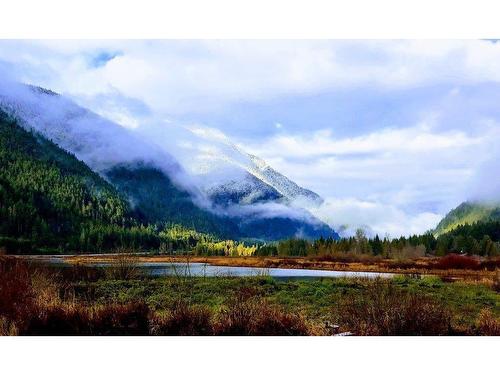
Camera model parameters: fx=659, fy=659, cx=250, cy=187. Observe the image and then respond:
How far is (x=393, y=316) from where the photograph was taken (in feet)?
29.1

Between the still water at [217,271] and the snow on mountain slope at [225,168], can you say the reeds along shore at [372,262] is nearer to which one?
the still water at [217,271]

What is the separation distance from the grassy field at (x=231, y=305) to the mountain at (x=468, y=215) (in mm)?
873

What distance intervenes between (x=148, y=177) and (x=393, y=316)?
4.34 m

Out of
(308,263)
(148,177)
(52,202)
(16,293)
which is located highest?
(148,177)

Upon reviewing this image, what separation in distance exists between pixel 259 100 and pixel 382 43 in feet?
7.05

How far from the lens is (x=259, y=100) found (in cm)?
1060

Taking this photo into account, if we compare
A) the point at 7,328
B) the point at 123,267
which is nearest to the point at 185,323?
the point at 123,267

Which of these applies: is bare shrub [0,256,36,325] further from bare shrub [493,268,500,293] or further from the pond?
bare shrub [493,268,500,293]

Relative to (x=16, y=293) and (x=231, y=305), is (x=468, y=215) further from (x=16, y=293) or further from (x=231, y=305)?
(x=16, y=293)

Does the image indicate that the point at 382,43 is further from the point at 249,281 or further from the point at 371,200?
the point at 249,281

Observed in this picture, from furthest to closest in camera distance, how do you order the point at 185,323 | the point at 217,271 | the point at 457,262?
the point at 457,262, the point at 217,271, the point at 185,323

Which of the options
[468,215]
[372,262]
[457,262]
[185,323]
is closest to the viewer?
[185,323]
